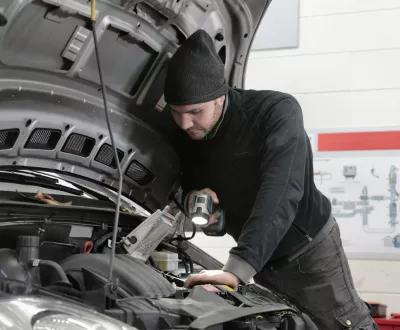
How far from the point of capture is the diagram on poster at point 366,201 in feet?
13.0

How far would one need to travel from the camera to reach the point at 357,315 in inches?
93.6

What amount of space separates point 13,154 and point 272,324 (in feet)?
2.92

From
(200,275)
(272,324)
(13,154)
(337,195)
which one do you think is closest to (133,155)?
(13,154)

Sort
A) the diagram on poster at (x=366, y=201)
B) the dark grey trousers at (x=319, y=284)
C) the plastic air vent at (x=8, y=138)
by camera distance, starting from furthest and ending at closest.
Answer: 1. the diagram on poster at (x=366, y=201)
2. the dark grey trousers at (x=319, y=284)
3. the plastic air vent at (x=8, y=138)

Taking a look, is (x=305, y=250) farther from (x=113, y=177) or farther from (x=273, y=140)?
(x=113, y=177)

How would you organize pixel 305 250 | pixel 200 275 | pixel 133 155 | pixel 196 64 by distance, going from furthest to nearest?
pixel 305 250 → pixel 133 155 → pixel 196 64 → pixel 200 275

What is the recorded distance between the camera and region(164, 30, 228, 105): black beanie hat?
1970 millimetres

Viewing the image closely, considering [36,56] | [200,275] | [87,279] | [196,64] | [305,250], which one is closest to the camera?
[87,279]

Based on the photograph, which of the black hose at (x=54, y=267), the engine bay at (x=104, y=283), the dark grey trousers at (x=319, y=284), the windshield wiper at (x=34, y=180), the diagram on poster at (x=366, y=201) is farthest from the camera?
the diagram on poster at (x=366, y=201)

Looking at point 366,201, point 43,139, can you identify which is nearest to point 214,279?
point 43,139

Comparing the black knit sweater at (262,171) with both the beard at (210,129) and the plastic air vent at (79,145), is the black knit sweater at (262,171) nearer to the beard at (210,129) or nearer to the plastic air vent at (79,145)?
the beard at (210,129)

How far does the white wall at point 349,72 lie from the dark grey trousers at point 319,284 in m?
1.66

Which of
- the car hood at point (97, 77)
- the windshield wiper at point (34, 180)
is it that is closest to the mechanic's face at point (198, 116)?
the car hood at point (97, 77)

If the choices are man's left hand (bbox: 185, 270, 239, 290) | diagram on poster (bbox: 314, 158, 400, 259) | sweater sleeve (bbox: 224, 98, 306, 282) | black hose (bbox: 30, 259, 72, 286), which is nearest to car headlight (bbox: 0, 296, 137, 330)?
black hose (bbox: 30, 259, 72, 286)
